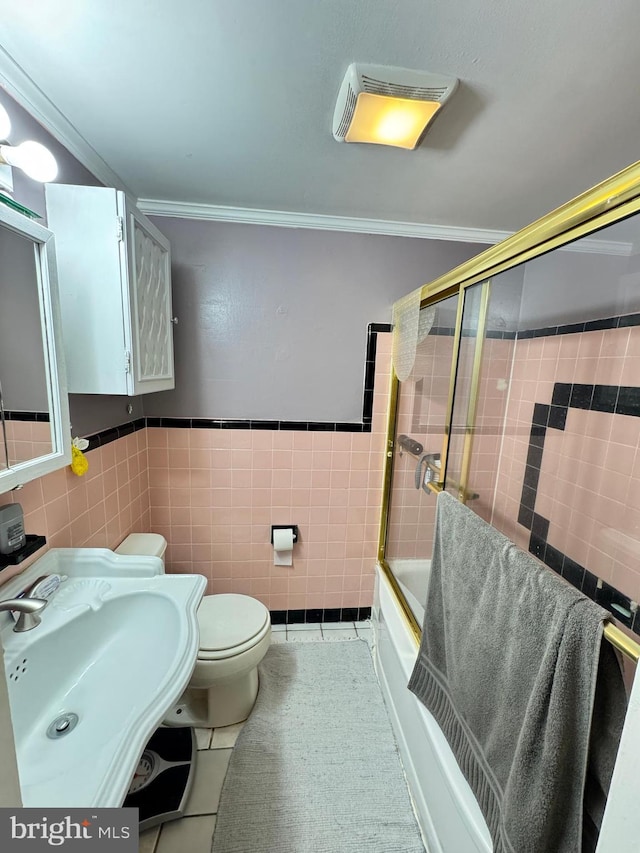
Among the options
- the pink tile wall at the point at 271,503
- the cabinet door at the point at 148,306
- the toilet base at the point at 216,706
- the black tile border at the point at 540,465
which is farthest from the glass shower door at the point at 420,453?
the cabinet door at the point at 148,306

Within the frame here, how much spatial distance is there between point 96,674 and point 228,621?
61cm

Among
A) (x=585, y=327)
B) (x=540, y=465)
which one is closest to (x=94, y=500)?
(x=540, y=465)

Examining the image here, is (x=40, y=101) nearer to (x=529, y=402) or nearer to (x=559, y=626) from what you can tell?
(x=559, y=626)

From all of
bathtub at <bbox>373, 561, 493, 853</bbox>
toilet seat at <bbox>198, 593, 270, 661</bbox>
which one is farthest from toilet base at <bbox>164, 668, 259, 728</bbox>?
bathtub at <bbox>373, 561, 493, 853</bbox>

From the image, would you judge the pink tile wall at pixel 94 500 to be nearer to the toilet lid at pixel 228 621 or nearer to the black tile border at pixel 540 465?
the toilet lid at pixel 228 621

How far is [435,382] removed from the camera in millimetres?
1680

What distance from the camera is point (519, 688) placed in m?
0.78

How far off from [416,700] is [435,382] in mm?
1288

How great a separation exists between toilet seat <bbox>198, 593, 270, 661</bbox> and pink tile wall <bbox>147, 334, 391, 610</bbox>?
0.32 meters

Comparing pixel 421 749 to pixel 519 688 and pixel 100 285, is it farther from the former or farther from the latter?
pixel 100 285

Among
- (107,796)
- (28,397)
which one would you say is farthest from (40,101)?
(107,796)

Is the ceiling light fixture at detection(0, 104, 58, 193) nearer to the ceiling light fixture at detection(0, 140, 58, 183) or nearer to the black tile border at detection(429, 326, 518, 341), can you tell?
the ceiling light fixture at detection(0, 140, 58, 183)

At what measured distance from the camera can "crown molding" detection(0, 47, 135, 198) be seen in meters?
0.91

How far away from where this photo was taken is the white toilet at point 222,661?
4.43 ft
